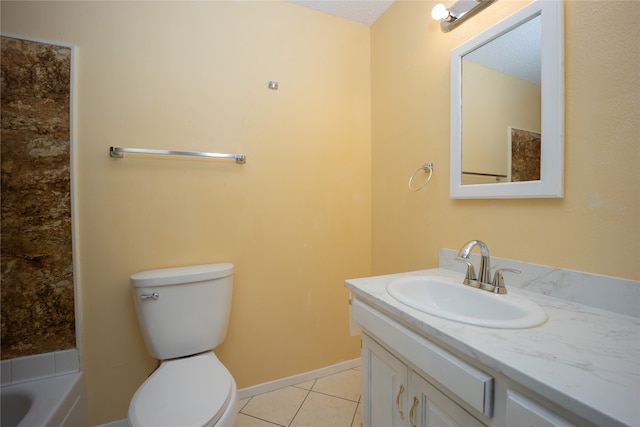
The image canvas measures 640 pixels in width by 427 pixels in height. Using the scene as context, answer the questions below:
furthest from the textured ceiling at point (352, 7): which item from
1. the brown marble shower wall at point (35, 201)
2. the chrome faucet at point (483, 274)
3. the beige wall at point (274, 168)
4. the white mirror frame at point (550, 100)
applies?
the chrome faucet at point (483, 274)

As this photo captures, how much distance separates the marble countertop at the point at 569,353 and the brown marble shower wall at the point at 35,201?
1.49 m

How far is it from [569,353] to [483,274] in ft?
1.41

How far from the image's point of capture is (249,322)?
1.53m

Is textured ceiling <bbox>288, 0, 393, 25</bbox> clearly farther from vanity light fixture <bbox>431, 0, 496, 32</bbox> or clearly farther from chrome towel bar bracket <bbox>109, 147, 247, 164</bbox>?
chrome towel bar bracket <bbox>109, 147, 247, 164</bbox>

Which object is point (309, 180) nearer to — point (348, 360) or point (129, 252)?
point (129, 252)

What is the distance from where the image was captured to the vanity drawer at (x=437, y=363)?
0.58 m

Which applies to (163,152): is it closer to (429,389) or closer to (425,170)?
(425,170)

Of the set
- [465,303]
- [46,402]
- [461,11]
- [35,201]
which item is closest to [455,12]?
[461,11]

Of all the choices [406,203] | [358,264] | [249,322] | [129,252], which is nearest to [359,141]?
[406,203]

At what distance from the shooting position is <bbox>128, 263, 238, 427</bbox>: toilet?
912mm

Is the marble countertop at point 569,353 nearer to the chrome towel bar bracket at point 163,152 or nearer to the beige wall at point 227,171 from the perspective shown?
the beige wall at point 227,171

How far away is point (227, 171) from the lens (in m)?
1.47

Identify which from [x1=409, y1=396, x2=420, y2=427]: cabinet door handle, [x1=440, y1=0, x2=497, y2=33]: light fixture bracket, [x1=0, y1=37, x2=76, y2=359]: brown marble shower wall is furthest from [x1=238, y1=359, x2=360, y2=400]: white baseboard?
[x1=440, y1=0, x2=497, y2=33]: light fixture bracket

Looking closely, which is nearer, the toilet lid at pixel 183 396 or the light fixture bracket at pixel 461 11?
the toilet lid at pixel 183 396
